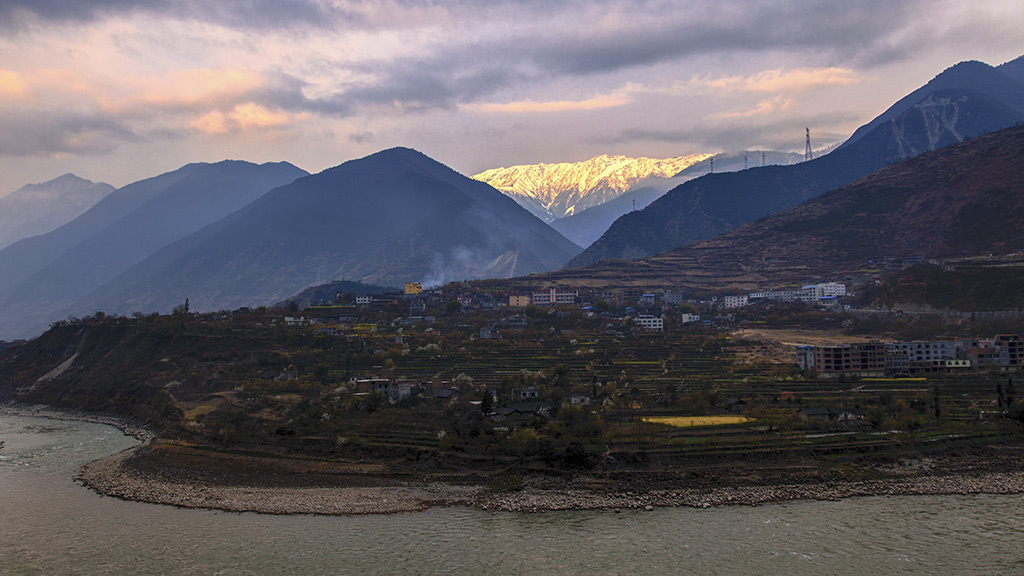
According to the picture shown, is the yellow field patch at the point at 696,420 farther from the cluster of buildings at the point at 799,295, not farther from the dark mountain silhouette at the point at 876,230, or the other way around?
the dark mountain silhouette at the point at 876,230

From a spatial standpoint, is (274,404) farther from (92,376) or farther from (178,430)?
(92,376)

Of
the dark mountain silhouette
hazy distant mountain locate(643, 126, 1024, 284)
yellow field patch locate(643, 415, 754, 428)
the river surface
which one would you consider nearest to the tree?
yellow field patch locate(643, 415, 754, 428)

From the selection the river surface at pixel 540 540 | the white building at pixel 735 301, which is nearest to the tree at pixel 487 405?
the river surface at pixel 540 540

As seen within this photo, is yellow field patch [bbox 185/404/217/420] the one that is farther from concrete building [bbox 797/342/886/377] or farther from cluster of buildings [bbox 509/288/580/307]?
cluster of buildings [bbox 509/288/580/307]

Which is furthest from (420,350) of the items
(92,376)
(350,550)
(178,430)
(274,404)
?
(350,550)

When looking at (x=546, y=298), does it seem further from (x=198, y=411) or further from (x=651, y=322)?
(x=198, y=411)

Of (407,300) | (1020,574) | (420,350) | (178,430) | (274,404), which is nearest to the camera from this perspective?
(1020,574)
